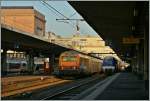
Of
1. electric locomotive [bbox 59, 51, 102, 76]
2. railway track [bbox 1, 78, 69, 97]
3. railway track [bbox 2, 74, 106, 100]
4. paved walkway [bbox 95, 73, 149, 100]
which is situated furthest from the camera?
electric locomotive [bbox 59, 51, 102, 76]

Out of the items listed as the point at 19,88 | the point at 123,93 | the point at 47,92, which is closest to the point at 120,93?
the point at 123,93

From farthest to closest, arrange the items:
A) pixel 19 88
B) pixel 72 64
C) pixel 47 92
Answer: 1. pixel 72 64
2. pixel 19 88
3. pixel 47 92

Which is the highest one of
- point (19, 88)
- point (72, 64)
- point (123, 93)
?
point (72, 64)

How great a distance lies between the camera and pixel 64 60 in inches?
1960

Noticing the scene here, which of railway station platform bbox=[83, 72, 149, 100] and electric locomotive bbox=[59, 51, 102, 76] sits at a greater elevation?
electric locomotive bbox=[59, 51, 102, 76]

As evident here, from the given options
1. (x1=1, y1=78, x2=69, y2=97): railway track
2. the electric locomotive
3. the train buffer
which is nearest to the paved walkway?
the train buffer

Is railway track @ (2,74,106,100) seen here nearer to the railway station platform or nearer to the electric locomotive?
the railway station platform

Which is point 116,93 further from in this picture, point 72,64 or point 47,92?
point 72,64

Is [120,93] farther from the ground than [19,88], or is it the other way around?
[120,93]

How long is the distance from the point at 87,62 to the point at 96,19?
19412 millimetres

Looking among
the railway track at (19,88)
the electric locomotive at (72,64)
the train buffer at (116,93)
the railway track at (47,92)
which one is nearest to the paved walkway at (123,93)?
the train buffer at (116,93)

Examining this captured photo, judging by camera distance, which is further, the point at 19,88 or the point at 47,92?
the point at 19,88

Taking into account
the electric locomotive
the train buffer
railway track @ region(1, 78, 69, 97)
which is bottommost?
railway track @ region(1, 78, 69, 97)

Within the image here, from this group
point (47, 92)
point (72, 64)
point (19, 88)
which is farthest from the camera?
point (72, 64)
